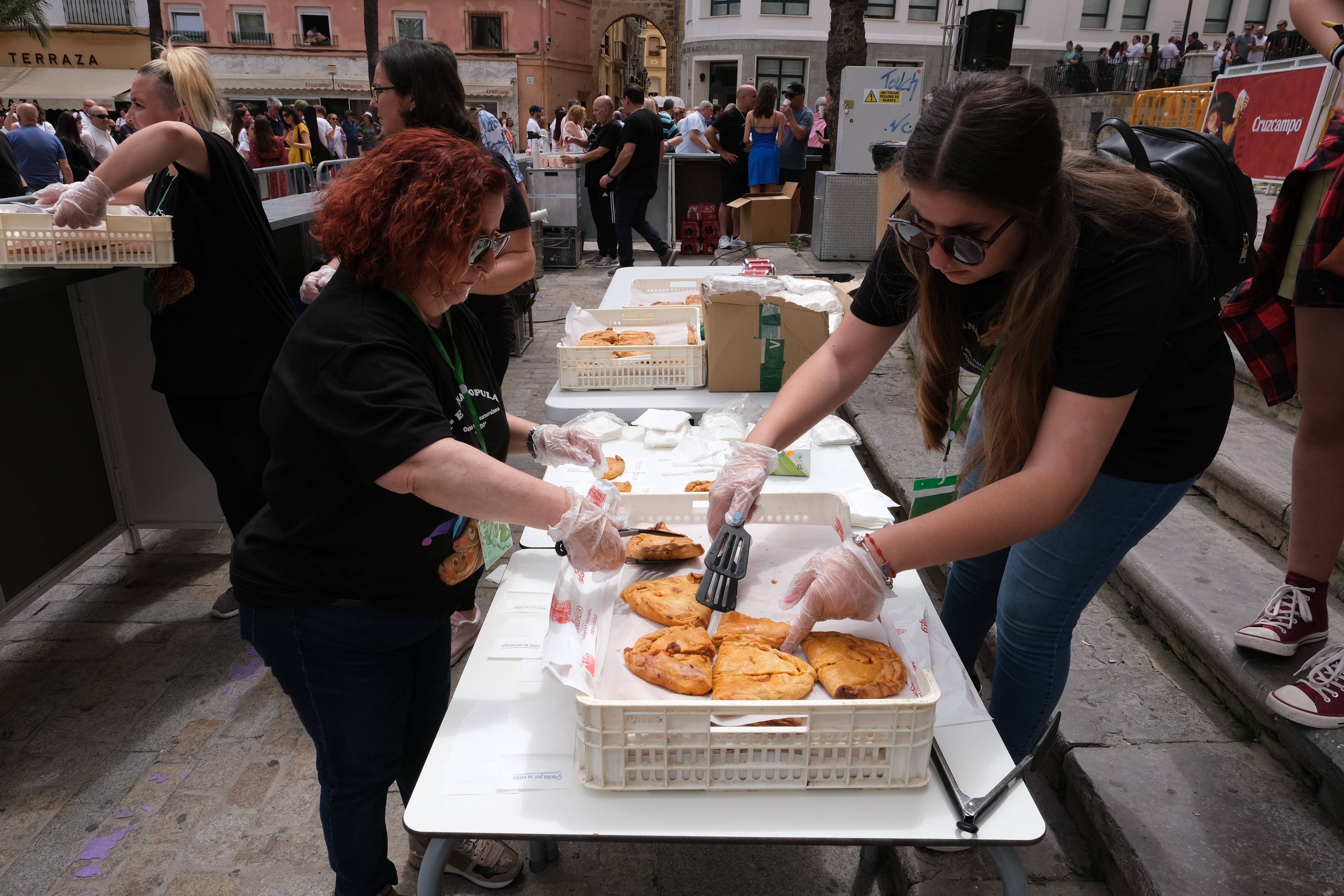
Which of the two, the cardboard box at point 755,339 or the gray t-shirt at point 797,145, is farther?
the gray t-shirt at point 797,145

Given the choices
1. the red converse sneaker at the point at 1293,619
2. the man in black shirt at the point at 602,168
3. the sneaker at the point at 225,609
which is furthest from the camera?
the man in black shirt at the point at 602,168

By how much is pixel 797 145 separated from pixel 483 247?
1005 centimetres

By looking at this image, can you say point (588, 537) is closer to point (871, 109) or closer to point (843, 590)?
point (843, 590)

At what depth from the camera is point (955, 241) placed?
4.55 ft

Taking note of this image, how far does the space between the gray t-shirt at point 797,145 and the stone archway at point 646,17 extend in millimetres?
26633

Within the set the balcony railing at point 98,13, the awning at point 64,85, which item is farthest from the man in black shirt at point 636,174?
the balcony railing at point 98,13

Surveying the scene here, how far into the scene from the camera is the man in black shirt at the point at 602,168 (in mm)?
9617

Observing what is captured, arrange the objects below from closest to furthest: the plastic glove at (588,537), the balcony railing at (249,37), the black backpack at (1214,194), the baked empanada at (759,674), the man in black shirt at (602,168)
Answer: the baked empanada at (759,674), the plastic glove at (588,537), the black backpack at (1214,194), the man in black shirt at (602,168), the balcony railing at (249,37)

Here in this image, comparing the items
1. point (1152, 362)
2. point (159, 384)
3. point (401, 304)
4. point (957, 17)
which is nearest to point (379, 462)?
point (401, 304)

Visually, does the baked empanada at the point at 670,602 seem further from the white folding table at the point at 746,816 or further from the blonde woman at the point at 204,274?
the blonde woman at the point at 204,274

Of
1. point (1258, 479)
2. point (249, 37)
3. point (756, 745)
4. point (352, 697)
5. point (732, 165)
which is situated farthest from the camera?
point (249, 37)

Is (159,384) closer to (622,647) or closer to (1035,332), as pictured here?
(622,647)

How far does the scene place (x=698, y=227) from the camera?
432 inches

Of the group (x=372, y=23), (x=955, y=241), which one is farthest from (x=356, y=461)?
(x=372, y=23)
